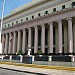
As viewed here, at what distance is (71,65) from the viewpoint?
30.7 m

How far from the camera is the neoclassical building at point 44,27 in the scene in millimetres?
48400

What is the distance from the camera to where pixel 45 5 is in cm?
5828

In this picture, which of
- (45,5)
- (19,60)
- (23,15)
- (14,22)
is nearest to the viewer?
(19,60)

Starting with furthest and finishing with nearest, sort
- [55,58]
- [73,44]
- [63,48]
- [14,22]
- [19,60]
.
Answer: [14,22], [63,48], [73,44], [19,60], [55,58]

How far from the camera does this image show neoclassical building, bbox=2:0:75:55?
159 ft

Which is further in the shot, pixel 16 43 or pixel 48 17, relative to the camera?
pixel 16 43

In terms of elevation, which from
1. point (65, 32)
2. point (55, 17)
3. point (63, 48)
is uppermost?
point (55, 17)

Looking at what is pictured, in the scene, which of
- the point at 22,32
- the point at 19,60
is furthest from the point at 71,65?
the point at 22,32

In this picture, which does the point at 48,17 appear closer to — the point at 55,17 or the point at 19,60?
the point at 55,17

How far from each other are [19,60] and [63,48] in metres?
15.2

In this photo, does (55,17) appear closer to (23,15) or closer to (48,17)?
(48,17)

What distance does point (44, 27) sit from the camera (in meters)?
55.4

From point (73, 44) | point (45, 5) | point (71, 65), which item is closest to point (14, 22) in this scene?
point (45, 5)

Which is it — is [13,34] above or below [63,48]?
above
